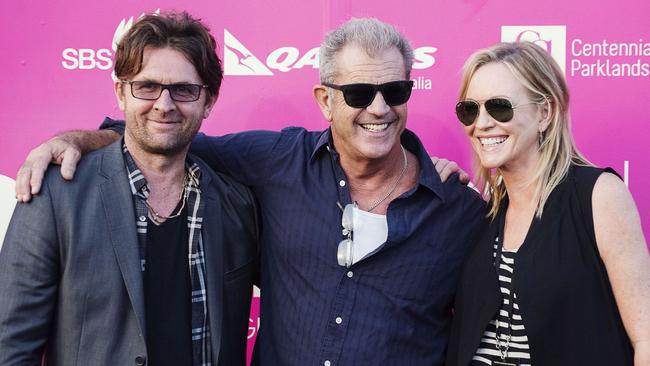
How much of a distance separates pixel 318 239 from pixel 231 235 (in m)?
0.29

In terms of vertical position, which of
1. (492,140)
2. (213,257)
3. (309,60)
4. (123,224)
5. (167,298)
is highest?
(309,60)

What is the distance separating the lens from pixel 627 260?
6.09 feet

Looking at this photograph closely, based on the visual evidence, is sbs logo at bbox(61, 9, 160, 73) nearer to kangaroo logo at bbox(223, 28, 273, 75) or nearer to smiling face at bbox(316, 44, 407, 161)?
kangaroo logo at bbox(223, 28, 273, 75)

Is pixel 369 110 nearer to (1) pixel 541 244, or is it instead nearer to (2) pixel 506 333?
(1) pixel 541 244

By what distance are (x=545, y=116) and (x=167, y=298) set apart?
131 cm

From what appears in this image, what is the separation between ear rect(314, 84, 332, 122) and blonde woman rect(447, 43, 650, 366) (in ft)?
1.50

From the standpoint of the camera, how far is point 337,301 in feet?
7.14

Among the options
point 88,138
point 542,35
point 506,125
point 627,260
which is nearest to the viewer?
point 627,260

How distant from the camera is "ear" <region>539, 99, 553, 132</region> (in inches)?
82.4

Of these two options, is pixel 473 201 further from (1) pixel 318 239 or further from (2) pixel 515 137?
(1) pixel 318 239

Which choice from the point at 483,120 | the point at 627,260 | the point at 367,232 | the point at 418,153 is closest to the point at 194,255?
the point at 367,232

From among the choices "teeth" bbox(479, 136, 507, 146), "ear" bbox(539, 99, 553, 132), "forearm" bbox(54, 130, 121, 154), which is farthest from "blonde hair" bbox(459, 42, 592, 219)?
"forearm" bbox(54, 130, 121, 154)

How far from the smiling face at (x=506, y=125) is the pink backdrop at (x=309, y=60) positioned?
1.57 feet

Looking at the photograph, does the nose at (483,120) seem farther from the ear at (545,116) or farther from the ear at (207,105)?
the ear at (207,105)
